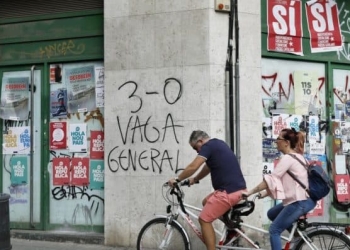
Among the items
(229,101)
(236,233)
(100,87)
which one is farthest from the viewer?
(100,87)

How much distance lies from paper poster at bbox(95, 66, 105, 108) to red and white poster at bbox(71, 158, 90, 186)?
0.96m

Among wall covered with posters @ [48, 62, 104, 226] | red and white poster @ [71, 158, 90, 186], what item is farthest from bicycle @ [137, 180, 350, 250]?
A: red and white poster @ [71, 158, 90, 186]

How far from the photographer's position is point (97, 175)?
1117 centimetres

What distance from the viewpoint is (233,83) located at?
1024cm

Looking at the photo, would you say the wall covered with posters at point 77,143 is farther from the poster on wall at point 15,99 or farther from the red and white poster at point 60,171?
the poster on wall at point 15,99

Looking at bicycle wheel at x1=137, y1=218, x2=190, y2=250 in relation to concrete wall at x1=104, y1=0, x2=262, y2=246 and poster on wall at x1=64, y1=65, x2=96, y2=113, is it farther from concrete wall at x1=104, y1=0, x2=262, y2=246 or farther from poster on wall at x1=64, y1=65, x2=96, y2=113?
poster on wall at x1=64, y1=65, x2=96, y2=113

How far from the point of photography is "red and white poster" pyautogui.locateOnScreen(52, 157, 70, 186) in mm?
11406

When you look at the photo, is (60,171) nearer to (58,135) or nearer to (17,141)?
(58,135)

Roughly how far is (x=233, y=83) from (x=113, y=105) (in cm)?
190

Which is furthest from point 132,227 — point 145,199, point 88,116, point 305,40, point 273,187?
point 305,40

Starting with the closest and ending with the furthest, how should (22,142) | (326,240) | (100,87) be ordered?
(326,240) < (100,87) < (22,142)

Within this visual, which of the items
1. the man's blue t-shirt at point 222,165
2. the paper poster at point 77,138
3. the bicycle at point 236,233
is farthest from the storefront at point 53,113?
the man's blue t-shirt at point 222,165

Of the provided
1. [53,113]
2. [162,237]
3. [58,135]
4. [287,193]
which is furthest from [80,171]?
[287,193]

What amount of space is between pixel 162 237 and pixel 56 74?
4.16m
